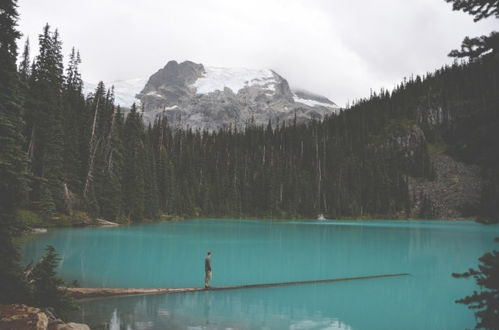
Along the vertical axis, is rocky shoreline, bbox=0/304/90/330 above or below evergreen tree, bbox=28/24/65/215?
below

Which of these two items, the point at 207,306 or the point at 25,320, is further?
the point at 207,306

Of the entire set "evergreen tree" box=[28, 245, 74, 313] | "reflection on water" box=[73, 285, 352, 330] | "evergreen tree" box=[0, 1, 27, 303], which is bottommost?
"reflection on water" box=[73, 285, 352, 330]

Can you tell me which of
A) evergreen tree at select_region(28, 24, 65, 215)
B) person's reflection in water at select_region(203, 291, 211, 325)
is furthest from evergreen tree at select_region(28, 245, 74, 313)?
evergreen tree at select_region(28, 24, 65, 215)

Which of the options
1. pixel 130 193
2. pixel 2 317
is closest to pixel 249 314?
pixel 2 317

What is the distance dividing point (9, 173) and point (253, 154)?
131 metres

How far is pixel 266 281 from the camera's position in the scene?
73.5 ft

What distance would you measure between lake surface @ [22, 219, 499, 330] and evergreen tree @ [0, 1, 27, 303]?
2.67m

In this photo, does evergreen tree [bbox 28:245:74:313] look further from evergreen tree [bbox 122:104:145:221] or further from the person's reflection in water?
evergreen tree [bbox 122:104:145:221]

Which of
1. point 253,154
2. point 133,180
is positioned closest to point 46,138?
point 133,180

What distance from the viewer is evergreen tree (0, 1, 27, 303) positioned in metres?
12.1

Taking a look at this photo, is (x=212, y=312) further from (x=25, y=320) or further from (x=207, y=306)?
(x=25, y=320)

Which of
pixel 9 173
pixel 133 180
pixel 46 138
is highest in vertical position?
pixel 46 138

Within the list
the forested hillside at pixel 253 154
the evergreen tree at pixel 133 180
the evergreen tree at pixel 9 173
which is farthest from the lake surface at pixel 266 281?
the evergreen tree at pixel 133 180

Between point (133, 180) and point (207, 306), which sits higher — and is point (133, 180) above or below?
above
